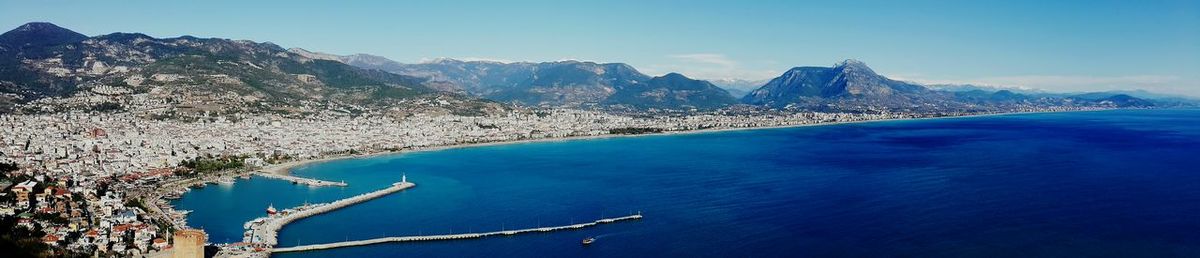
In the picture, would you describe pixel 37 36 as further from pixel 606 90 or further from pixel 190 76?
pixel 606 90

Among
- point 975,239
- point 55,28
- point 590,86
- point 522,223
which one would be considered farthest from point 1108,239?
point 590,86

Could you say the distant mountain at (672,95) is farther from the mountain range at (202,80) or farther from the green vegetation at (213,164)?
the green vegetation at (213,164)

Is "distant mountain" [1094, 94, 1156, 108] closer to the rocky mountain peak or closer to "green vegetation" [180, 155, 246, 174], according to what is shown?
"green vegetation" [180, 155, 246, 174]

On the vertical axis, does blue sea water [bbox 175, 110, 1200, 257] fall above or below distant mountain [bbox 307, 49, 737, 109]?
below

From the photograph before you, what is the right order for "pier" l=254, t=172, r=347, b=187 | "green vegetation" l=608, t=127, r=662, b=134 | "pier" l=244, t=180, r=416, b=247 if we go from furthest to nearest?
"green vegetation" l=608, t=127, r=662, b=134 → "pier" l=254, t=172, r=347, b=187 → "pier" l=244, t=180, r=416, b=247

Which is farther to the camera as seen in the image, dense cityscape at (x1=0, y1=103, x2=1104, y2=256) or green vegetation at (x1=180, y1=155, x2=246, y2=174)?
green vegetation at (x1=180, y1=155, x2=246, y2=174)

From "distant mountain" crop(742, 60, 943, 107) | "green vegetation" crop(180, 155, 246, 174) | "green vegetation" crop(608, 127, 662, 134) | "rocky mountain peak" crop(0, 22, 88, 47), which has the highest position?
"rocky mountain peak" crop(0, 22, 88, 47)

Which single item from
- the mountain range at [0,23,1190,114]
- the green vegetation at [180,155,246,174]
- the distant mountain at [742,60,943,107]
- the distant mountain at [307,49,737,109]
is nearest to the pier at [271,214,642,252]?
the green vegetation at [180,155,246,174]
